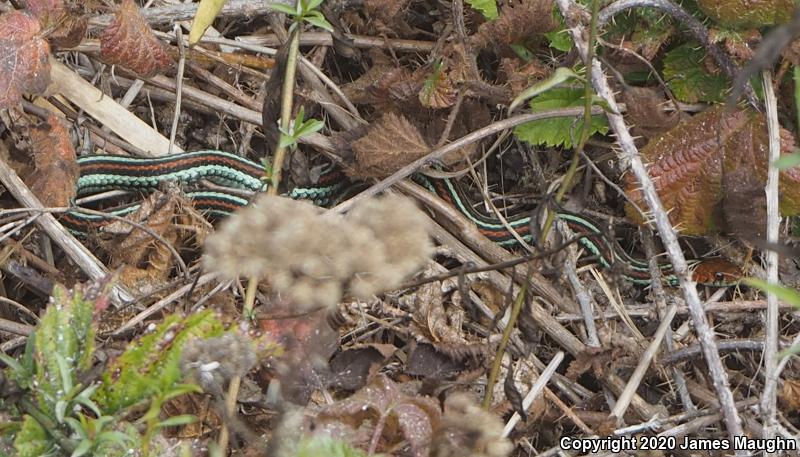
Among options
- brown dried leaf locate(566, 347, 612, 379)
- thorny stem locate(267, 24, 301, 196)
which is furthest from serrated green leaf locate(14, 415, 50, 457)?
brown dried leaf locate(566, 347, 612, 379)

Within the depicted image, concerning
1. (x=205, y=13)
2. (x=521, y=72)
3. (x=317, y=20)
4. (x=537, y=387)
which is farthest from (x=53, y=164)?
(x=537, y=387)

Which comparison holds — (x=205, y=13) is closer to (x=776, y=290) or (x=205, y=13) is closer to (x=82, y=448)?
(x=82, y=448)

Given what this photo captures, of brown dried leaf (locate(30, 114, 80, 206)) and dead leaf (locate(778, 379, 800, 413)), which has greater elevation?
brown dried leaf (locate(30, 114, 80, 206))

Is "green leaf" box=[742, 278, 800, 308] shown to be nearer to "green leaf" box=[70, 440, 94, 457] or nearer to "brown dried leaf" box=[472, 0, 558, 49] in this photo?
"green leaf" box=[70, 440, 94, 457]

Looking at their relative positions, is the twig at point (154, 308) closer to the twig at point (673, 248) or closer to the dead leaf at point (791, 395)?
the twig at point (673, 248)

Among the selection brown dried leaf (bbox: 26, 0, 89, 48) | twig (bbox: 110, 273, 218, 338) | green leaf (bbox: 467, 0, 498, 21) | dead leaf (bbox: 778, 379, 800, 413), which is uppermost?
brown dried leaf (bbox: 26, 0, 89, 48)

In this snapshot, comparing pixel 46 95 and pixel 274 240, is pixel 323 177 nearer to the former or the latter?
pixel 46 95

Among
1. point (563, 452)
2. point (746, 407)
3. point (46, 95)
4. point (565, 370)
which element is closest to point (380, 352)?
point (563, 452)
